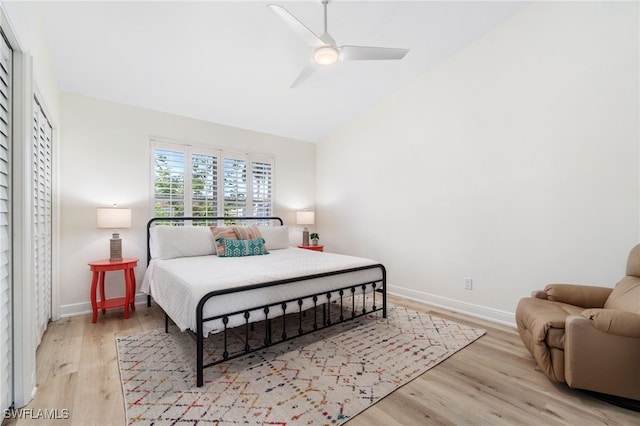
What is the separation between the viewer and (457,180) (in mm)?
3639

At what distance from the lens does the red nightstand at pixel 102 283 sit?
3.21 m

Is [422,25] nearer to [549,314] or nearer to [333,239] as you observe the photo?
[549,314]

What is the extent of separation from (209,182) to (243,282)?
2.64 meters

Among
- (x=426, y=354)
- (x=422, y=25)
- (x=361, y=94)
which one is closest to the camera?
(x=426, y=354)

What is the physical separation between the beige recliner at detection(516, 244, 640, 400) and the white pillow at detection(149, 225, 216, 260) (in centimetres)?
342

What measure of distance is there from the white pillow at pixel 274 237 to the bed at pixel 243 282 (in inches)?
0.6

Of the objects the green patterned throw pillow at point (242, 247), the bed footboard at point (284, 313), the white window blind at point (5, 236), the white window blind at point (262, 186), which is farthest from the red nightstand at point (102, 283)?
the white window blind at point (262, 186)

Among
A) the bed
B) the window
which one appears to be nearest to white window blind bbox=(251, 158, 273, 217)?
the window

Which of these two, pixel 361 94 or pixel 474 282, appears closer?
pixel 474 282

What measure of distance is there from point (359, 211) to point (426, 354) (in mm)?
2728

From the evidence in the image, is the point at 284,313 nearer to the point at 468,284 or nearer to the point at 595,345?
the point at 595,345

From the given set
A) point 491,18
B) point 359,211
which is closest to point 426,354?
point 359,211

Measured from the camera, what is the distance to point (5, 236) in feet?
5.50

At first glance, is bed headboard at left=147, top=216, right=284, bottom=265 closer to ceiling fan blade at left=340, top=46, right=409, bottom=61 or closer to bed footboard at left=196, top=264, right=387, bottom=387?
bed footboard at left=196, top=264, right=387, bottom=387
